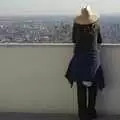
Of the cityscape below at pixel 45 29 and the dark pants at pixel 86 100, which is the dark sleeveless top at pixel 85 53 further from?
the cityscape below at pixel 45 29

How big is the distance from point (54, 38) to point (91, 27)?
2.01 ft

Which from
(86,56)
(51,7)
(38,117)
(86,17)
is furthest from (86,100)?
(51,7)

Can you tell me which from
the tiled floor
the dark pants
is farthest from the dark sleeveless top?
the tiled floor

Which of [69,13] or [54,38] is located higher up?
[69,13]

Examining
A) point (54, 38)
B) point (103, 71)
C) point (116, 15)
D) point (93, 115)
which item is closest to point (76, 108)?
point (93, 115)

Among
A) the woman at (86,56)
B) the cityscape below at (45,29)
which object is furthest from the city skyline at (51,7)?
the woman at (86,56)

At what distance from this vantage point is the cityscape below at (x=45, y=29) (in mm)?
4250

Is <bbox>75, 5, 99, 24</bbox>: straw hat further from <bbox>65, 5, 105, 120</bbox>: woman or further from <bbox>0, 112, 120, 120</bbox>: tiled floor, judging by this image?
<bbox>0, 112, 120, 120</bbox>: tiled floor

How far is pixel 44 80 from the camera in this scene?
14.6 feet

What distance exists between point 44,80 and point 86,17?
3.31 feet

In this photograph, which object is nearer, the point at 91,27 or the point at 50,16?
the point at 91,27

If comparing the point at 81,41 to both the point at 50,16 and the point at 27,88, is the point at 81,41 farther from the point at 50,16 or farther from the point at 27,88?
the point at 27,88

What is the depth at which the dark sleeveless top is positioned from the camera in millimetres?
3889

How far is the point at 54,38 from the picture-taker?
4332 mm
